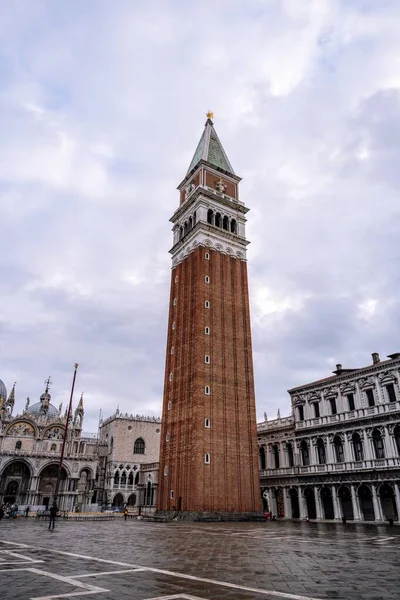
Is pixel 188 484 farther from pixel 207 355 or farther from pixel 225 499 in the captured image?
pixel 207 355

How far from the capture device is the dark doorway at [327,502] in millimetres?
38656

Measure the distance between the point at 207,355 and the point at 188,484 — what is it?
12.1 m

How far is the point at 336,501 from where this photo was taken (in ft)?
123

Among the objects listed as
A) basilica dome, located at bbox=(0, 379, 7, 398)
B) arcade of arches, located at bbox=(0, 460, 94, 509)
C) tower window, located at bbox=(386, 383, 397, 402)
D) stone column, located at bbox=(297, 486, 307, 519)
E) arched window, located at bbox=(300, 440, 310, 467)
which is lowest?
stone column, located at bbox=(297, 486, 307, 519)

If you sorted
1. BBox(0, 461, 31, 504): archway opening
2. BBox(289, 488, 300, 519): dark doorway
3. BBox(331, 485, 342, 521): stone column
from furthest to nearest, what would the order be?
BBox(0, 461, 31, 504): archway opening → BBox(289, 488, 300, 519): dark doorway → BBox(331, 485, 342, 521): stone column

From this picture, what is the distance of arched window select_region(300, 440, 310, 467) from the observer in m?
41.8

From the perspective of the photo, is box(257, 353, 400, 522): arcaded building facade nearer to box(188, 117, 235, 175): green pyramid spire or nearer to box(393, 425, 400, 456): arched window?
box(393, 425, 400, 456): arched window

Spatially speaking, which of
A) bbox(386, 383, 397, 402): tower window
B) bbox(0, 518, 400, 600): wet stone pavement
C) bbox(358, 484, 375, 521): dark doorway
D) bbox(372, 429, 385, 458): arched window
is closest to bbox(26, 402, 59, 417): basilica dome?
bbox(358, 484, 375, 521): dark doorway

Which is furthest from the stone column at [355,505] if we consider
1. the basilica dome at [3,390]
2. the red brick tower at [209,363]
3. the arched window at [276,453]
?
the basilica dome at [3,390]

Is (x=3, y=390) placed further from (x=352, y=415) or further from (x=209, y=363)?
(x=352, y=415)

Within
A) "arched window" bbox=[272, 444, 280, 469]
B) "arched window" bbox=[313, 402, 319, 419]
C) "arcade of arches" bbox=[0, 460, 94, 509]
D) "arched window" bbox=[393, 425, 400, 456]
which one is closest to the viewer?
"arched window" bbox=[393, 425, 400, 456]

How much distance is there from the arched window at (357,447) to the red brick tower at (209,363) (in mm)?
9688

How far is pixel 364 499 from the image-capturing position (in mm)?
35625

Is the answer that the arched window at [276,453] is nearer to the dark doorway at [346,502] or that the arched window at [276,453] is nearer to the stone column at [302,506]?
the stone column at [302,506]
